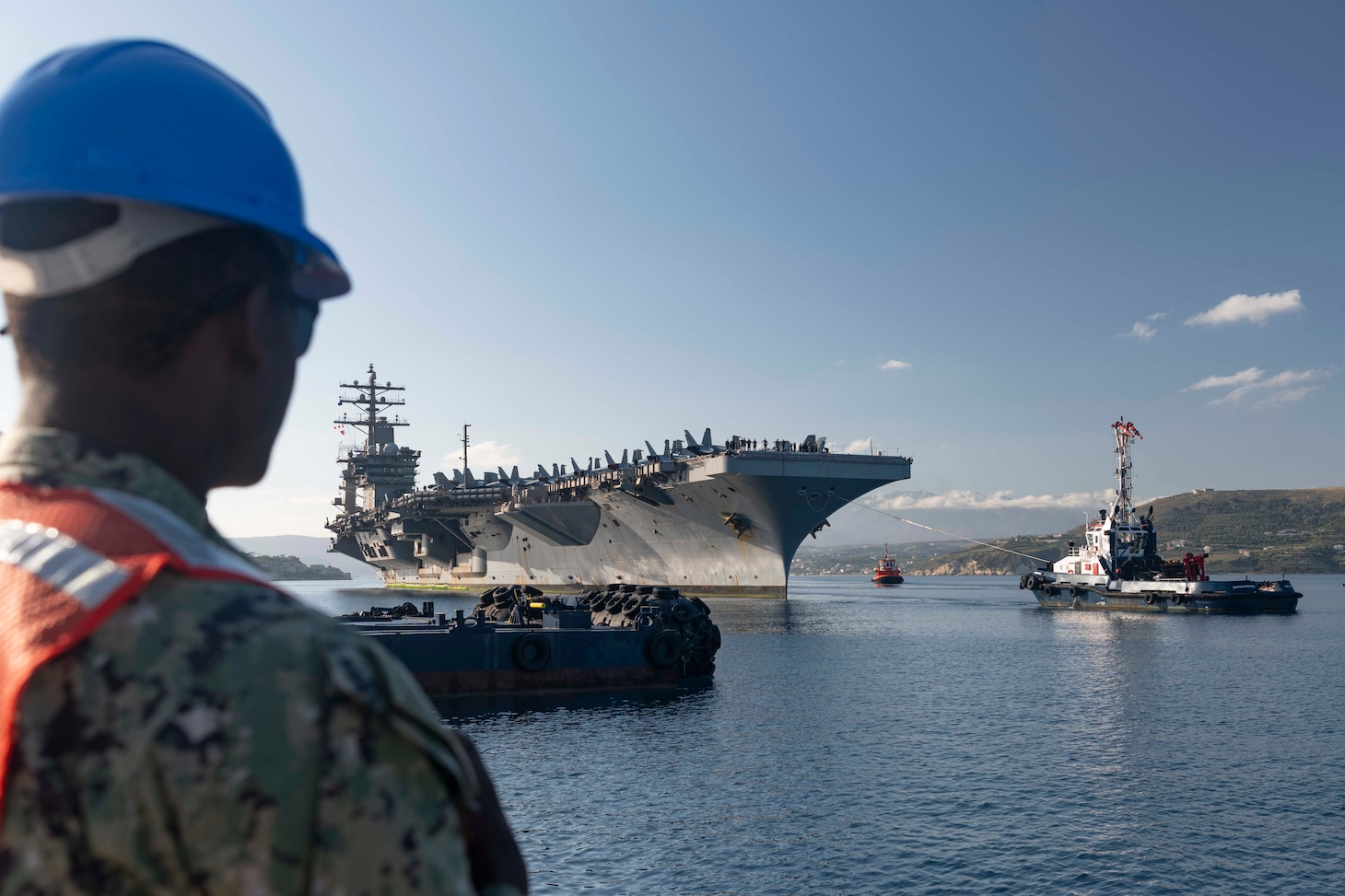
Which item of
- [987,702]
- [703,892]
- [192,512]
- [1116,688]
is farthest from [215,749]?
[1116,688]

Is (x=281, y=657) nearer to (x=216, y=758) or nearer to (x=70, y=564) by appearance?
(x=216, y=758)

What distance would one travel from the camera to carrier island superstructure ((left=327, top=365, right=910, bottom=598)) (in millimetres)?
56906

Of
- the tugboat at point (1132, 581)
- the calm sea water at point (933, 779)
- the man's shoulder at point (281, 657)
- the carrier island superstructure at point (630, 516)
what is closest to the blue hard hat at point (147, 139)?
the man's shoulder at point (281, 657)

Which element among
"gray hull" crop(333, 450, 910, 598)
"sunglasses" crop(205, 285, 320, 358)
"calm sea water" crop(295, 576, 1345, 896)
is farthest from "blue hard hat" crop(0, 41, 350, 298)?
"gray hull" crop(333, 450, 910, 598)

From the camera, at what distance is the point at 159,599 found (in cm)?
103

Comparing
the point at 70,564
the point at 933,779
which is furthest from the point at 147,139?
the point at 933,779

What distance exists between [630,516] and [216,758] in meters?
65.4

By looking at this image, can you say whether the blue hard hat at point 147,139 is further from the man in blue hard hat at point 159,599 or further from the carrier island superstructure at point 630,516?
the carrier island superstructure at point 630,516

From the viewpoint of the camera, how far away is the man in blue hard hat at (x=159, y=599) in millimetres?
990

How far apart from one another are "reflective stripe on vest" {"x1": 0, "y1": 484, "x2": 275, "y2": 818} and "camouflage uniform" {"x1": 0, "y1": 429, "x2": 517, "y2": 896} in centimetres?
2

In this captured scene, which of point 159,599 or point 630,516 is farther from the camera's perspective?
point 630,516

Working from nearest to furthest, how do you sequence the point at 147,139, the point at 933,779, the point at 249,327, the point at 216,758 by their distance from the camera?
1. the point at 216,758
2. the point at 147,139
3. the point at 249,327
4. the point at 933,779

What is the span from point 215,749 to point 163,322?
0.62 metres

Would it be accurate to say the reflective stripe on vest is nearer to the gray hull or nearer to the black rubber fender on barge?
the black rubber fender on barge
